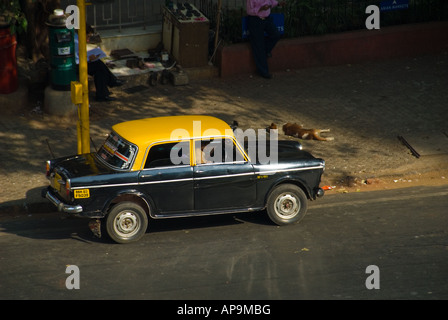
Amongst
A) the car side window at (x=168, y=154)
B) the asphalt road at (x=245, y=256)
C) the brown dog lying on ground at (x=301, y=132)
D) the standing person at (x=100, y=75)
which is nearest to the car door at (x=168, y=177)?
the car side window at (x=168, y=154)

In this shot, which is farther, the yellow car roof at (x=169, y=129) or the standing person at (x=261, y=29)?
the standing person at (x=261, y=29)

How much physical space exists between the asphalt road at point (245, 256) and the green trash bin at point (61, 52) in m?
3.52

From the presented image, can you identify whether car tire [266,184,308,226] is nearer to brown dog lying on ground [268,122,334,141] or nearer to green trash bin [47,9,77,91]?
brown dog lying on ground [268,122,334,141]

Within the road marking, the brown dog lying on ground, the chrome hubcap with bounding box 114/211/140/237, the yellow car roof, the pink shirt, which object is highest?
the pink shirt

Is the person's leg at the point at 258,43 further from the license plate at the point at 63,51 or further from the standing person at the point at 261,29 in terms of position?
the license plate at the point at 63,51

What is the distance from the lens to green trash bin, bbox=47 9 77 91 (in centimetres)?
1381

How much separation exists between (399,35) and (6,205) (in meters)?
10.0

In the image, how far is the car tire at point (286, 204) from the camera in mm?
10547

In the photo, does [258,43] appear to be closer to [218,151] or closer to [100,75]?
[100,75]

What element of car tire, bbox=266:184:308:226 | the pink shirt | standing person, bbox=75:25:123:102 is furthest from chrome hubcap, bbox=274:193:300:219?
the pink shirt

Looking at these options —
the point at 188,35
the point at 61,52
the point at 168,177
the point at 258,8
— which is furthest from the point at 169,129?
the point at 258,8

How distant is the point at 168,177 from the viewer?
33.1 ft

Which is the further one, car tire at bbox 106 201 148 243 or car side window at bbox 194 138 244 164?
car side window at bbox 194 138 244 164

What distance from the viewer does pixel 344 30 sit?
17.4 meters
